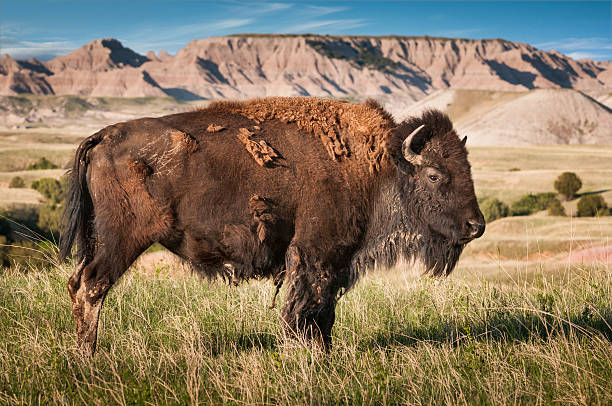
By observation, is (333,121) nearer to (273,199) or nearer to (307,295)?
(273,199)

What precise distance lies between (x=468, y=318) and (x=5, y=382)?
4.84 meters

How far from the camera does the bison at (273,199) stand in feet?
15.6

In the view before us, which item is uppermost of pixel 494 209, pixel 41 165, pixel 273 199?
pixel 273 199

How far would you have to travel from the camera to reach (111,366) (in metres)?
4.34

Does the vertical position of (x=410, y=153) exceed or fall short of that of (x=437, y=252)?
it exceeds it

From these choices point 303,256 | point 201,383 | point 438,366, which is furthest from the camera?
point 303,256

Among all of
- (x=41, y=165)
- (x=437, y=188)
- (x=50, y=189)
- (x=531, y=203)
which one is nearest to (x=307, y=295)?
(x=437, y=188)

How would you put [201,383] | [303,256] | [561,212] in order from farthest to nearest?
[561,212] < [303,256] < [201,383]

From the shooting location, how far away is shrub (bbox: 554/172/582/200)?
4294cm

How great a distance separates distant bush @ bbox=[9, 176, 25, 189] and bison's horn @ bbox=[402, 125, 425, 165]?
1858 inches

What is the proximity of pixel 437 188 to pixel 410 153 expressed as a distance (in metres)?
0.46

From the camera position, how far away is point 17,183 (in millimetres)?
45969

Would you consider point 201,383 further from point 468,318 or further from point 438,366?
point 468,318

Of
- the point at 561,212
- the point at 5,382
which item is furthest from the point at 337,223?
the point at 561,212
